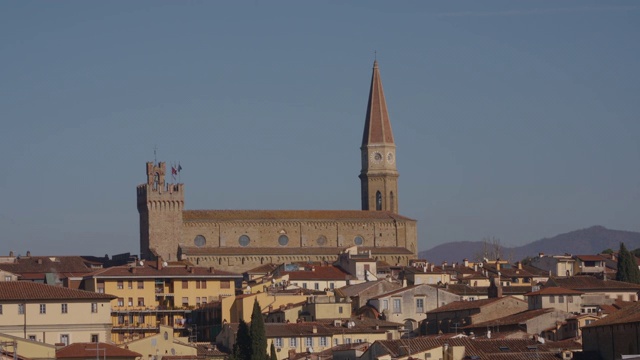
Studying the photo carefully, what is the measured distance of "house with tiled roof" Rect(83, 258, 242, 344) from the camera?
89.7 metres

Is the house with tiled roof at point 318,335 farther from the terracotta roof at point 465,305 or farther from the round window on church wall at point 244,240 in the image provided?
the round window on church wall at point 244,240

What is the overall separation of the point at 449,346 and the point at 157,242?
2979 inches

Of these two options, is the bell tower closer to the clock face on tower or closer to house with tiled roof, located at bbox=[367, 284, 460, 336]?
the clock face on tower

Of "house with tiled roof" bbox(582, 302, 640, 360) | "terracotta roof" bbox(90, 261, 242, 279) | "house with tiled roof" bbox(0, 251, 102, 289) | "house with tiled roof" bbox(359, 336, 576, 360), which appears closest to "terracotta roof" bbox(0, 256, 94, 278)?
"house with tiled roof" bbox(0, 251, 102, 289)

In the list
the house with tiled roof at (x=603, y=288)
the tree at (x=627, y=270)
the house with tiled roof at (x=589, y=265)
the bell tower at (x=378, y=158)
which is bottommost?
the house with tiled roof at (x=603, y=288)

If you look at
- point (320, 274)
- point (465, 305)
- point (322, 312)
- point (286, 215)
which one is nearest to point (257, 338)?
point (465, 305)

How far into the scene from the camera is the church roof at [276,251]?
130 meters

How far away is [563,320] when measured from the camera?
69.9 meters

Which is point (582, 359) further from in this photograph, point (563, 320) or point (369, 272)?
point (369, 272)

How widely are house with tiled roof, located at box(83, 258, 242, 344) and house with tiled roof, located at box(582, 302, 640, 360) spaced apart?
1340 inches

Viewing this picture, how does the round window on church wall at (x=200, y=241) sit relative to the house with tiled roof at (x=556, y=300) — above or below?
above

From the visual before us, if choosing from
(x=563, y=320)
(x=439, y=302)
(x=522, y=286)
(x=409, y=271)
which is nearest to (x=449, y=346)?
(x=563, y=320)

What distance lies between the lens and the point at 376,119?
154875 mm

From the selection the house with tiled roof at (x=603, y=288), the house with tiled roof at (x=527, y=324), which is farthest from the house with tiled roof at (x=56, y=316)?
the house with tiled roof at (x=603, y=288)
